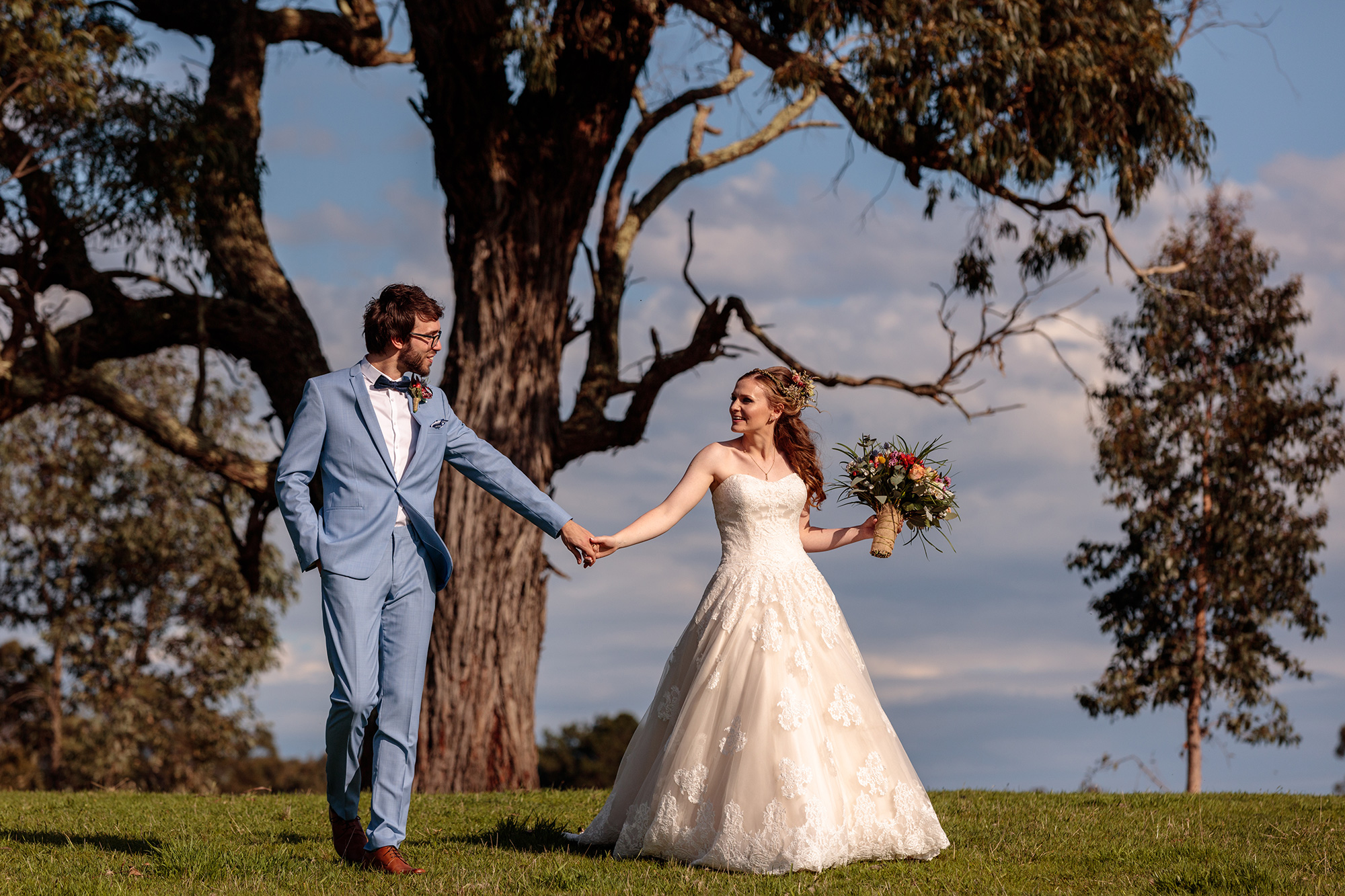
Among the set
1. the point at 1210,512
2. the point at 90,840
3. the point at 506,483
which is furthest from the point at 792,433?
the point at 1210,512

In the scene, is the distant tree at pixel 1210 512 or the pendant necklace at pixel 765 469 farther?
the distant tree at pixel 1210 512

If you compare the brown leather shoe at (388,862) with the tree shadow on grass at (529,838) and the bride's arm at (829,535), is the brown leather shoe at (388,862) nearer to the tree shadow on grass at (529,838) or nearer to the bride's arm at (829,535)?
the tree shadow on grass at (529,838)

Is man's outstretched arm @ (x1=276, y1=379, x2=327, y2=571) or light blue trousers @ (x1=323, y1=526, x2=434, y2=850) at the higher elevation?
man's outstretched arm @ (x1=276, y1=379, x2=327, y2=571)

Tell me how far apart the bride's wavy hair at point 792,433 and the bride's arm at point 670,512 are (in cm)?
49

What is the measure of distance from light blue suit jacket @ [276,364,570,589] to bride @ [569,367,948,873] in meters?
1.03

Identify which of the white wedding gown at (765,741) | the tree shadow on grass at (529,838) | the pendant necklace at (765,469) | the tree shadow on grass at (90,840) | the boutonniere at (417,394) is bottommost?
the tree shadow on grass at (90,840)

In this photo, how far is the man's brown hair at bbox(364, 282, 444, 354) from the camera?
19.1 ft

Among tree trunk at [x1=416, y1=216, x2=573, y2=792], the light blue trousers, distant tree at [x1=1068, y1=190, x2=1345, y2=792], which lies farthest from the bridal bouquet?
distant tree at [x1=1068, y1=190, x2=1345, y2=792]

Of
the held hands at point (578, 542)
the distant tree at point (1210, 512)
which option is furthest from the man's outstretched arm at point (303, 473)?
the distant tree at point (1210, 512)

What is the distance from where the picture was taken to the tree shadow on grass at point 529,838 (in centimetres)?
623

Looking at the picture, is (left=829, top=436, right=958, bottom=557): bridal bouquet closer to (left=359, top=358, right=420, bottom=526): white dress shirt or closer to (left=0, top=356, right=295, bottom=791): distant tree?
→ (left=359, top=358, right=420, bottom=526): white dress shirt

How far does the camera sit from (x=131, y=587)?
24219 mm

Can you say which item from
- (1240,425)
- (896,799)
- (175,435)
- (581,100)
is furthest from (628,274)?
(1240,425)

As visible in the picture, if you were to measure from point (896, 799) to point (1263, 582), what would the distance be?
57.4 ft
